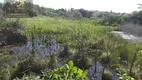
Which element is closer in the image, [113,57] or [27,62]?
[27,62]

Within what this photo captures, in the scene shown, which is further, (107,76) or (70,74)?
(107,76)

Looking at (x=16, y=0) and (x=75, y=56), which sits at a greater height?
(x=16, y=0)

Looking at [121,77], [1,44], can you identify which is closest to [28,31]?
[1,44]

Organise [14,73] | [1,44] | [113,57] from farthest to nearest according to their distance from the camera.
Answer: [1,44], [113,57], [14,73]

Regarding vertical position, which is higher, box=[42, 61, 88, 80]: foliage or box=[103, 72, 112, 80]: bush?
box=[42, 61, 88, 80]: foliage

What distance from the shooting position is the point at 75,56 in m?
6.96

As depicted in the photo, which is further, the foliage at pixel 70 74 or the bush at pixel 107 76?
the bush at pixel 107 76

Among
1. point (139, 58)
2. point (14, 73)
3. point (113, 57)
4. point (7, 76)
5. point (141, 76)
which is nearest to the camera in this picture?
point (7, 76)

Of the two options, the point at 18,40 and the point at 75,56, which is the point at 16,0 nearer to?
the point at 18,40

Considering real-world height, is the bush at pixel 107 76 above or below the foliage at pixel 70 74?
below

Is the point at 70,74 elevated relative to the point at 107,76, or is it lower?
elevated

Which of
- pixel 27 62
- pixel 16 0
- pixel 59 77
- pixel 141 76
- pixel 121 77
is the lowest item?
pixel 141 76

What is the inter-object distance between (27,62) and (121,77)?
454cm

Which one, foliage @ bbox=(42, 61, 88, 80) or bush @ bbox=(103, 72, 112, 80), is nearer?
foliage @ bbox=(42, 61, 88, 80)
